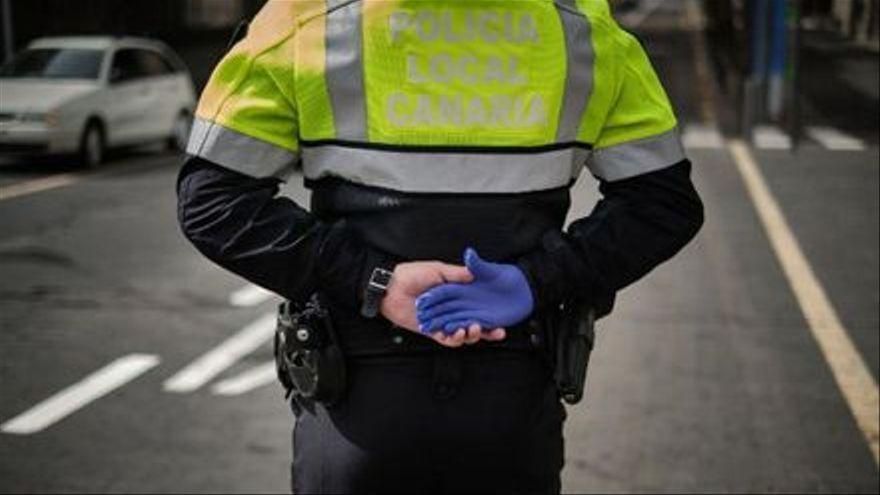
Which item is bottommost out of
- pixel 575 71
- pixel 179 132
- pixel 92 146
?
pixel 179 132

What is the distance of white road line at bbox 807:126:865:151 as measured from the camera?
3748mm

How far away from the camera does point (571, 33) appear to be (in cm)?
192

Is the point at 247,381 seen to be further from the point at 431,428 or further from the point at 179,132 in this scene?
the point at 179,132

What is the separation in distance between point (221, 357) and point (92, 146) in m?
4.77

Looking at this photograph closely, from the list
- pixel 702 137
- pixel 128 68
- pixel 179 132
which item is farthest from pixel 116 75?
pixel 702 137

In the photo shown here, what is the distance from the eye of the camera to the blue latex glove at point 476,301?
1.80 meters

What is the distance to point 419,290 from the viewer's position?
5.98 ft

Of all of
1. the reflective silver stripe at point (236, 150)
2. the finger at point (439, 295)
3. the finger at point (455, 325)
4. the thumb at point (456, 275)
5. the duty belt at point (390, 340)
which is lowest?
the duty belt at point (390, 340)

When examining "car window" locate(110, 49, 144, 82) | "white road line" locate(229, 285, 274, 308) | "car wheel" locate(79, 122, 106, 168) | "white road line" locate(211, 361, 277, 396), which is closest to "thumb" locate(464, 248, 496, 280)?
"white road line" locate(211, 361, 277, 396)

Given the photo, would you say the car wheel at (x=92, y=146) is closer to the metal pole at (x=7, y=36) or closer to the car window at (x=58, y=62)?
the car window at (x=58, y=62)

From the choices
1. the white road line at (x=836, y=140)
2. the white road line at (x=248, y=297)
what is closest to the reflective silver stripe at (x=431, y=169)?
the white road line at (x=836, y=140)

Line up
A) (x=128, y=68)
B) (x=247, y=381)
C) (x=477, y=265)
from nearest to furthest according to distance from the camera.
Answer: (x=477, y=265), (x=247, y=381), (x=128, y=68)

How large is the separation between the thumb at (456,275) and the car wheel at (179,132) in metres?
9.32

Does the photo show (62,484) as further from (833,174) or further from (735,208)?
(735,208)
